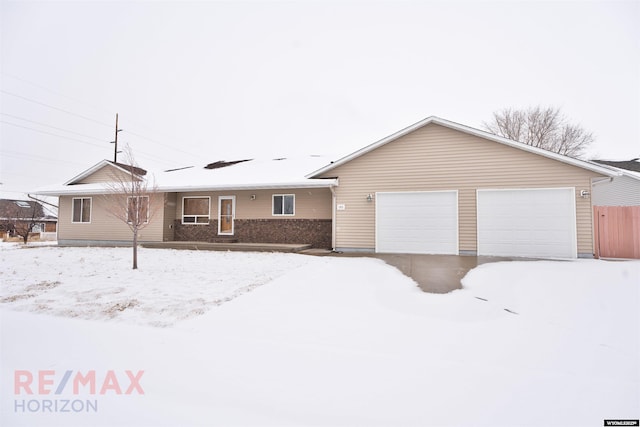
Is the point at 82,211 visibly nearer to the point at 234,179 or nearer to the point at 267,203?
the point at 234,179

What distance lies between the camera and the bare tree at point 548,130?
23.5 metres

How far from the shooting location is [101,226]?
14602 mm

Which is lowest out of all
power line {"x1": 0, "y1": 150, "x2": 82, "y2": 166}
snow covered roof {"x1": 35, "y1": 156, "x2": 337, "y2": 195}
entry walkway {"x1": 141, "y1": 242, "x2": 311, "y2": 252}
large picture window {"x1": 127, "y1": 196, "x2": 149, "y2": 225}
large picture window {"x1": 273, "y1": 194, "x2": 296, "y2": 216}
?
entry walkway {"x1": 141, "y1": 242, "x2": 311, "y2": 252}

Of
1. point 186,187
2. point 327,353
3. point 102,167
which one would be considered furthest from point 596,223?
point 102,167

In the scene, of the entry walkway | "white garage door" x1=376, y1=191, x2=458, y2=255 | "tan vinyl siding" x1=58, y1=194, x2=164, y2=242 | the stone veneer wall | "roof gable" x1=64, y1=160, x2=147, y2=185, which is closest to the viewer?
"white garage door" x1=376, y1=191, x2=458, y2=255

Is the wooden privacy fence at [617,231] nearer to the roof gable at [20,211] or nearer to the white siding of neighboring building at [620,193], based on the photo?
the white siding of neighboring building at [620,193]

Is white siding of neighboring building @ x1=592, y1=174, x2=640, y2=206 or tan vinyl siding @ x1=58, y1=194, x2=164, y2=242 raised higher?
white siding of neighboring building @ x1=592, y1=174, x2=640, y2=206

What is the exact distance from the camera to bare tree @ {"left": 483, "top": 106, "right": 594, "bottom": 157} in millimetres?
23484

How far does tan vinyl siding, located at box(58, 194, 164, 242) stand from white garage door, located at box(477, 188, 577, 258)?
1318 centimetres

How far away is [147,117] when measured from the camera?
4194 cm

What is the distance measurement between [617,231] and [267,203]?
1225 centimetres

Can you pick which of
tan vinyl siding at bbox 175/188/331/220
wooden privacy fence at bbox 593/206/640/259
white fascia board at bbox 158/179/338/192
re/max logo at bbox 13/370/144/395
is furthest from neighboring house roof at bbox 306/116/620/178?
re/max logo at bbox 13/370/144/395

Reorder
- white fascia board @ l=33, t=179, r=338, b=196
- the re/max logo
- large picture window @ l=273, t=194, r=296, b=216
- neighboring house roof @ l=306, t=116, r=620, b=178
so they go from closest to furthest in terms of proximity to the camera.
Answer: the re/max logo
neighboring house roof @ l=306, t=116, r=620, b=178
white fascia board @ l=33, t=179, r=338, b=196
large picture window @ l=273, t=194, r=296, b=216

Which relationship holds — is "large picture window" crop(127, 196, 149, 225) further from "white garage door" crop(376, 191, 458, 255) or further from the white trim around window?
the white trim around window
